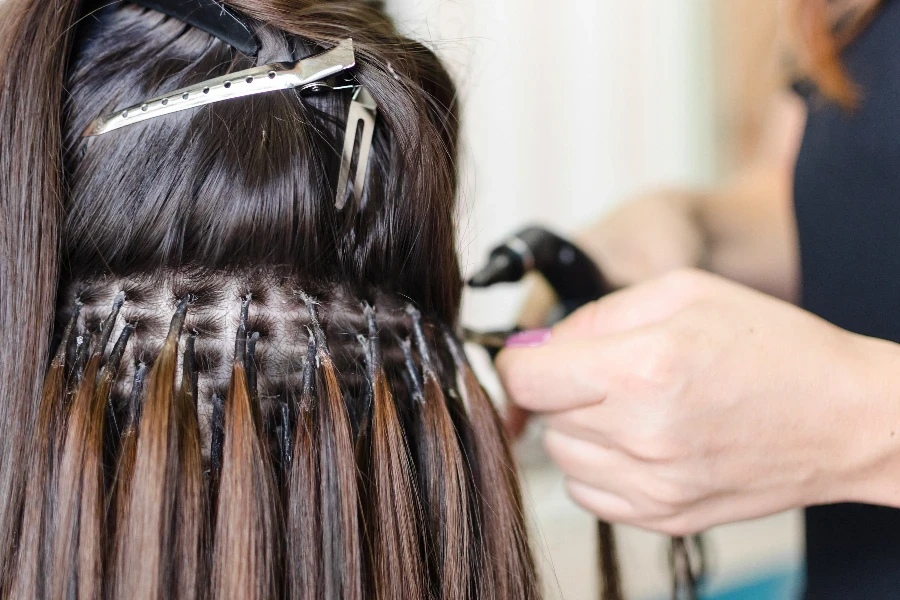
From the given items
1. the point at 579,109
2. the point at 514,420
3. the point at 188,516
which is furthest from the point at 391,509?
the point at 579,109

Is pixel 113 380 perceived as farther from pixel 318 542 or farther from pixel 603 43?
pixel 603 43

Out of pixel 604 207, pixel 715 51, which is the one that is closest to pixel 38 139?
pixel 604 207

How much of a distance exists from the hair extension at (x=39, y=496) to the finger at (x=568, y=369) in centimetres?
41

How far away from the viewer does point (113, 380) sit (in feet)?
1.86

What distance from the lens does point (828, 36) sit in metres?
0.94

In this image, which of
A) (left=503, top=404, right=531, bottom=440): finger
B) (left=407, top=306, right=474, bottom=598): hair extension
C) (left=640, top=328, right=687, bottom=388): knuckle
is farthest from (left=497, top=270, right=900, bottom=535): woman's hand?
(left=503, top=404, right=531, bottom=440): finger

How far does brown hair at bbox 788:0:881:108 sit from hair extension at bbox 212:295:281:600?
789 millimetres

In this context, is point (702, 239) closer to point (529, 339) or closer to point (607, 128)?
point (529, 339)

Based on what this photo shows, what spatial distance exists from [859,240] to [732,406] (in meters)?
0.36

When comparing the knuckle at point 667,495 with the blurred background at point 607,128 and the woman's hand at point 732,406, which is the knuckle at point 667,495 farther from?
the blurred background at point 607,128

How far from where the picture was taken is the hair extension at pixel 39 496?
0.53m

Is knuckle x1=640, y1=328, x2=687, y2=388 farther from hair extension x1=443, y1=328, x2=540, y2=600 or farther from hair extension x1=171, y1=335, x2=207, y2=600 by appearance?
hair extension x1=171, y1=335, x2=207, y2=600

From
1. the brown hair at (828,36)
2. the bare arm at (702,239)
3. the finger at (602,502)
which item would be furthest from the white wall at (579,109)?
the finger at (602,502)

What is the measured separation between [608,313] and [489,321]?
1164mm
